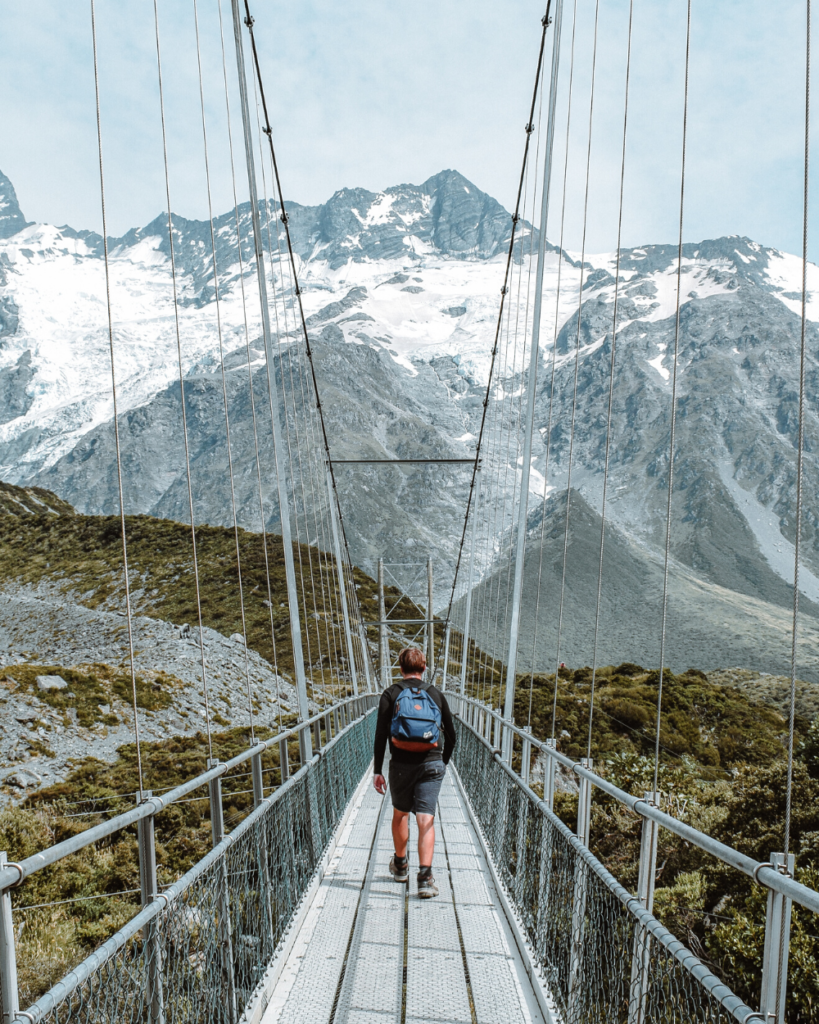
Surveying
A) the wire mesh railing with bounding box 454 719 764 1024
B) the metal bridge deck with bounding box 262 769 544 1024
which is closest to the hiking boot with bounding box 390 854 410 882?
the metal bridge deck with bounding box 262 769 544 1024

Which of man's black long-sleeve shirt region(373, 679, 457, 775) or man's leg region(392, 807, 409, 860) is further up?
man's black long-sleeve shirt region(373, 679, 457, 775)

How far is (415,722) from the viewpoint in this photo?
4.13m

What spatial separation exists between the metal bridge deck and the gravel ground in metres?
8.72

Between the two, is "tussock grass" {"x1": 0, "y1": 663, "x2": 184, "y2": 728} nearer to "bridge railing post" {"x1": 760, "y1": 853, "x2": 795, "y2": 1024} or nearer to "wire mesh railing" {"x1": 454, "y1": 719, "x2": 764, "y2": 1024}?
"wire mesh railing" {"x1": 454, "y1": 719, "x2": 764, "y2": 1024}

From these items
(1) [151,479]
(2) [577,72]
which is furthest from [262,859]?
(1) [151,479]

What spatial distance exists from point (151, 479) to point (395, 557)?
228ft

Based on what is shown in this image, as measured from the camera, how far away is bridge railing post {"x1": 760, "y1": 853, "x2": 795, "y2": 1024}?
1.48 m

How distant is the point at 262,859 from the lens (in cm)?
341

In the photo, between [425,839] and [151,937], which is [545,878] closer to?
[425,839]

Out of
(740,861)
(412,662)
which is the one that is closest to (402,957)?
(412,662)

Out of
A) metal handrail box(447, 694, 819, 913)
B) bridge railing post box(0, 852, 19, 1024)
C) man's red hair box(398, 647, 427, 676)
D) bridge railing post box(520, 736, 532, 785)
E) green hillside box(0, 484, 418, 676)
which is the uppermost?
green hillside box(0, 484, 418, 676)

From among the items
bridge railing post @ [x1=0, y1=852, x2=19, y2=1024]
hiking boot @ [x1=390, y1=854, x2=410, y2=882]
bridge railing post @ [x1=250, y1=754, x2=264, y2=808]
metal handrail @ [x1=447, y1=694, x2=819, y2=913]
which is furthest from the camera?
hiking boot @ [x1=390, y1=854, x2=410, y2=882]

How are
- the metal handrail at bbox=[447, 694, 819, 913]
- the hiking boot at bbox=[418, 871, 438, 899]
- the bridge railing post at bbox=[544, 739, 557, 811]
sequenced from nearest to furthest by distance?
the metal handrail at bbox=[447, 694, 819, 913] < the bridge railing post at bbox=[544, 739, 557, 811] < the hiking boot at bbox=[418, 871, 438, 899]

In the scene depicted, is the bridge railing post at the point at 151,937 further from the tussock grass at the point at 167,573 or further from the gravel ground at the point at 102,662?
the tussock grass at the point at 167,573
